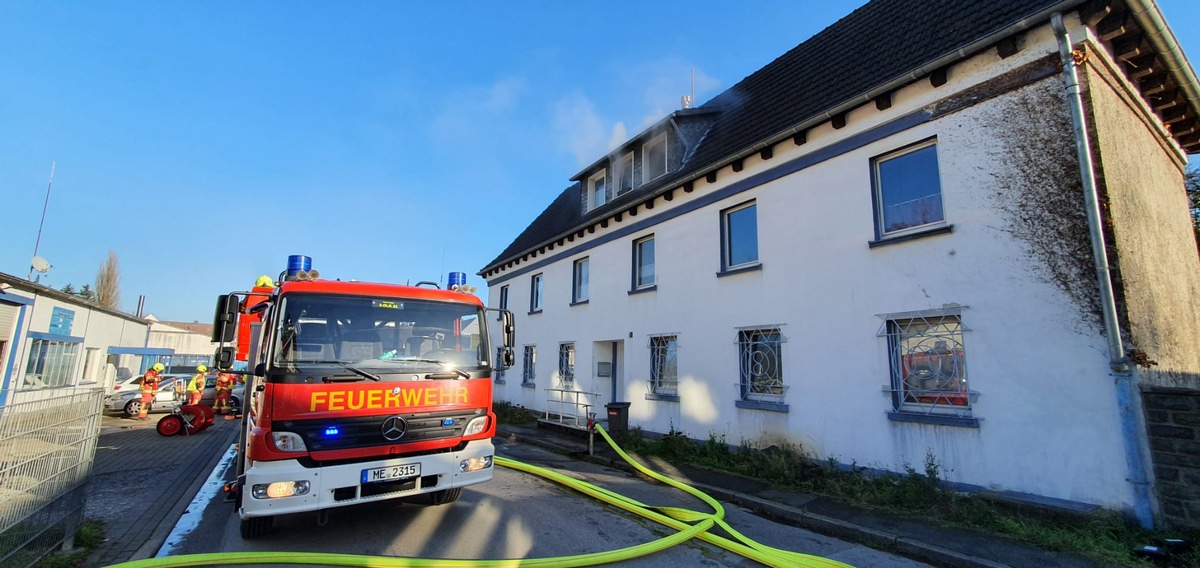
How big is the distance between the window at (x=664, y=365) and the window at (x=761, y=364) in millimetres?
1762

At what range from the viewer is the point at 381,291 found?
224 inches

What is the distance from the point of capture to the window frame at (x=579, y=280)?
1529cm

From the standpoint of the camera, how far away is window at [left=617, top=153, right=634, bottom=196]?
14523 millimetres

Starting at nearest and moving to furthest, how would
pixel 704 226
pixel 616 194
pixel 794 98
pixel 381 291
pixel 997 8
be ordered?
pixel 381 291, pixel 997 8, pixel 794 98, pixel 704 226, pixel 616 194

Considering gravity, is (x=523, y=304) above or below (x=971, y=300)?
above

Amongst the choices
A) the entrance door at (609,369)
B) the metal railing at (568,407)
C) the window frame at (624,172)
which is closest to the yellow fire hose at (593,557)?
the metal railing at (568,407)

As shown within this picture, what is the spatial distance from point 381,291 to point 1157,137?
11.2m

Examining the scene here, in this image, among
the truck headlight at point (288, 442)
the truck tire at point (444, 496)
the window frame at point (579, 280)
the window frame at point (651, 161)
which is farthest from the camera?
the window frame at point (579, 280)

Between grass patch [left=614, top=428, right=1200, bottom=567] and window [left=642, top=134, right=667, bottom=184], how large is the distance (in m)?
6.76

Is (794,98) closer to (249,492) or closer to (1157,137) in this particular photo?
(1157,137)

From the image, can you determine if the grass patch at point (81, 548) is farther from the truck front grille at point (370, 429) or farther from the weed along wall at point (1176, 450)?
the weed along wall at point (1176, 450)

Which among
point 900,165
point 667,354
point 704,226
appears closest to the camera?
point 900,165

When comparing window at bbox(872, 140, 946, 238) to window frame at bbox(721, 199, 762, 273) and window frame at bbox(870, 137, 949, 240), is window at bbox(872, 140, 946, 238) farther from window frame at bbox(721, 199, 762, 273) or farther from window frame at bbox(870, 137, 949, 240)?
window frame at bbox(721, 199, 762, 273)

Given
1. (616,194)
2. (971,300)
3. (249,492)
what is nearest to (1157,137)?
(971,300)
